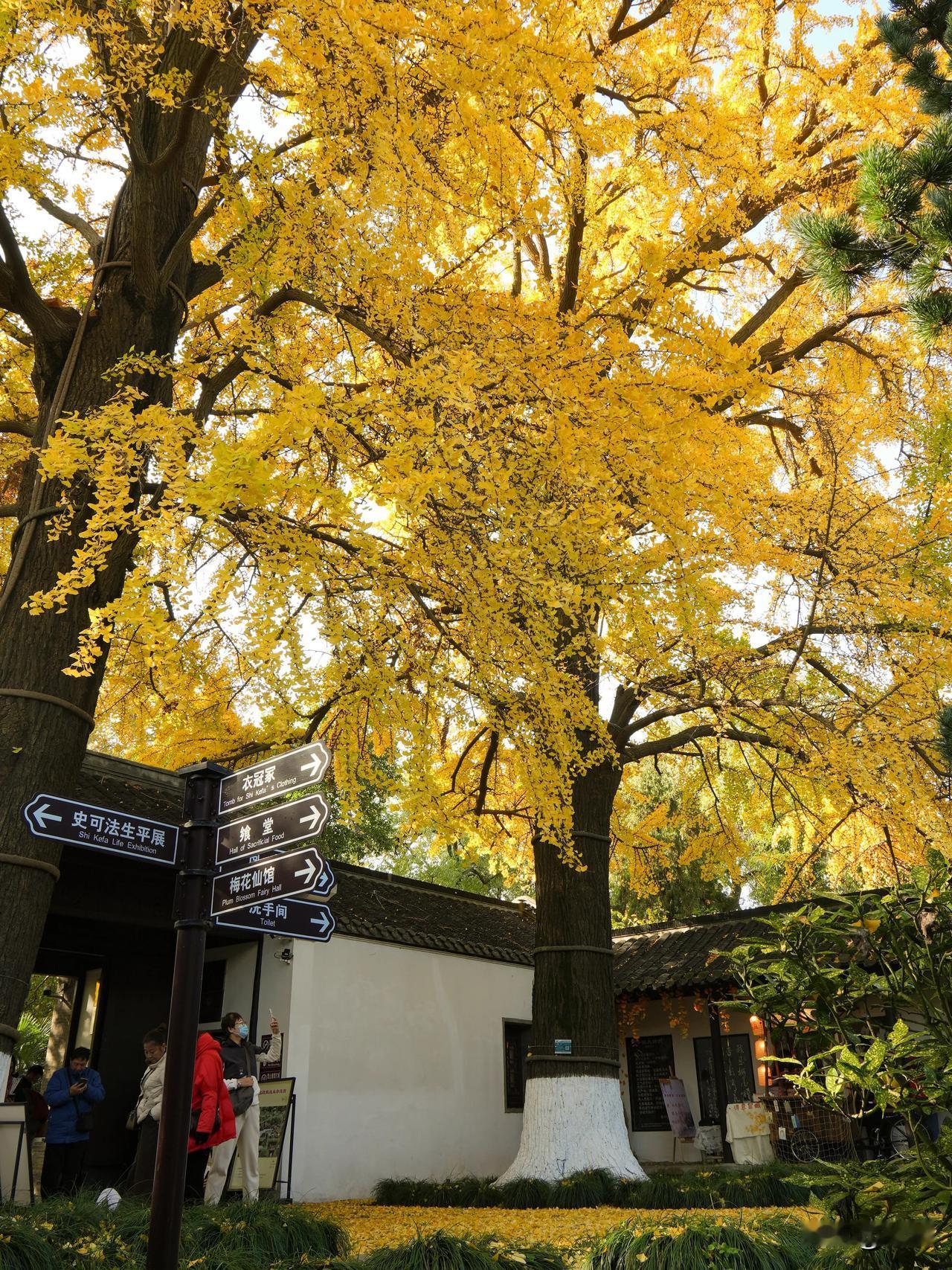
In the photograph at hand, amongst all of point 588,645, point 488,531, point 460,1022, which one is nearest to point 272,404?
point 488,531

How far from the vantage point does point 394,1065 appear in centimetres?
1173

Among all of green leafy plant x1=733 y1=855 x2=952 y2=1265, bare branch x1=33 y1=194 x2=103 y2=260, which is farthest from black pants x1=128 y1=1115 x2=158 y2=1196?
bare branch x1=33 y1=194 x2=103 y2=260

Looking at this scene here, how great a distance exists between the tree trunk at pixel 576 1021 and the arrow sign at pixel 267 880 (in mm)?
5995

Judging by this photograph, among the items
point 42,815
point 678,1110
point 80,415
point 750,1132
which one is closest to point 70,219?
point 80,415

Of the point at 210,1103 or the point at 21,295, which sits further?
the point at 210,1103

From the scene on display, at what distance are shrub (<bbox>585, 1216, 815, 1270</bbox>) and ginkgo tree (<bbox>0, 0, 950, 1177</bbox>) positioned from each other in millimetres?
3061

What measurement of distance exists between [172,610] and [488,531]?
2.59m

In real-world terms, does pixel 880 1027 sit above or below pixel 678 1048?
below

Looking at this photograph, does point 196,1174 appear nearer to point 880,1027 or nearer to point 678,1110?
point 880,1027

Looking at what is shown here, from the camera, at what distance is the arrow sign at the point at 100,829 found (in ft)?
12.0

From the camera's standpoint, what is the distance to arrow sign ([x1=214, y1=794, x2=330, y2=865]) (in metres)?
3.49

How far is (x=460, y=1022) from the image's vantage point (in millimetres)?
12945

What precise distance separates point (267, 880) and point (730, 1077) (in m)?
13.9

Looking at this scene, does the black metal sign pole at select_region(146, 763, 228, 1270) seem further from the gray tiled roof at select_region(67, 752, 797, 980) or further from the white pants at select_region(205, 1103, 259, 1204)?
the gray tiled roof at select_region(67, 752, 797, 980)
